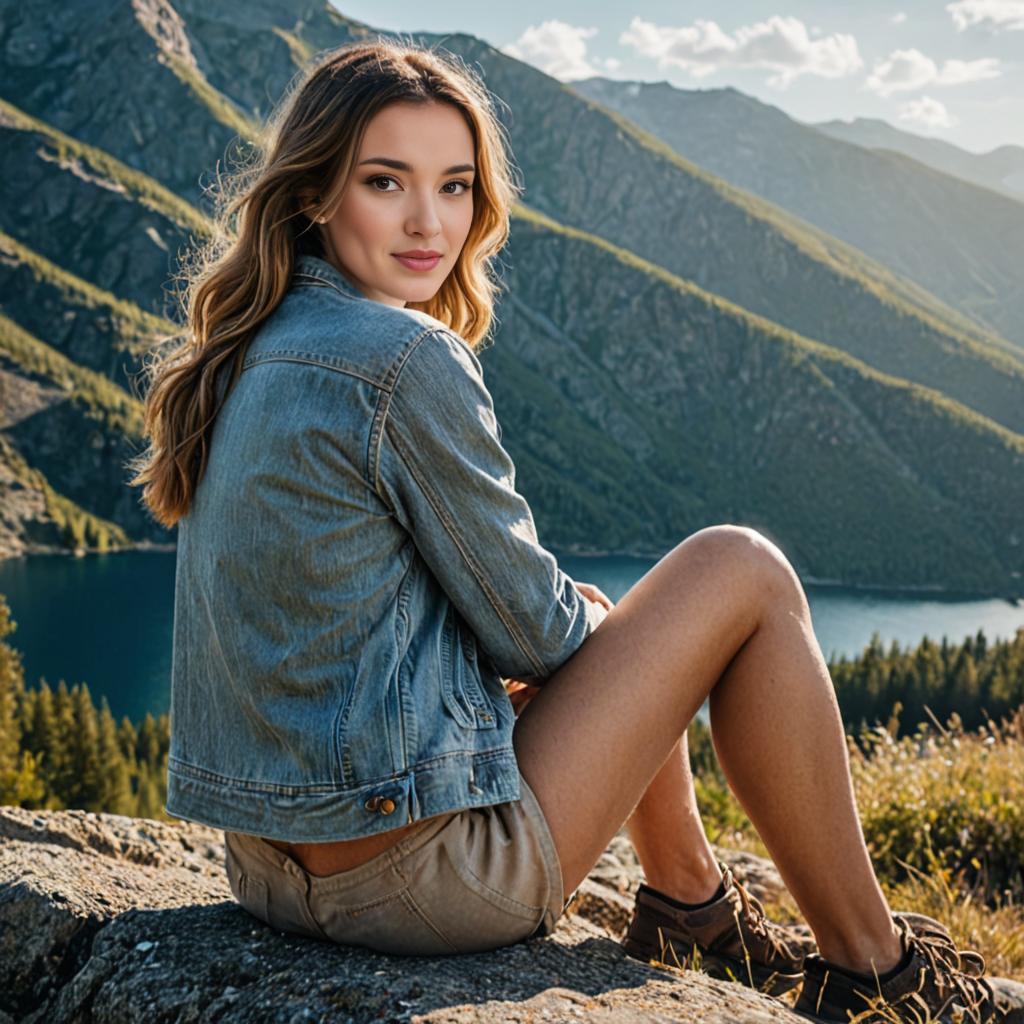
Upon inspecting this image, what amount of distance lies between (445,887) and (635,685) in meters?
0.68

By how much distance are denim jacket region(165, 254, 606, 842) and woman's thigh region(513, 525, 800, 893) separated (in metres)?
0.17

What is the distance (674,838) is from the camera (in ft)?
10.4

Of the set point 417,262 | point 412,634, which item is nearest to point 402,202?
point 417,262

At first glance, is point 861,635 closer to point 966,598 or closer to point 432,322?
point 966,598

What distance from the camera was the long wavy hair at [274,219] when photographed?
265cm

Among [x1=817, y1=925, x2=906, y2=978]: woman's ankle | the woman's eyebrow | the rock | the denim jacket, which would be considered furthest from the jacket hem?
the woman's eyebrow

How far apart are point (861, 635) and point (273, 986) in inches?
5160

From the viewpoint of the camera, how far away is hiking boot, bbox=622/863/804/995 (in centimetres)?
319

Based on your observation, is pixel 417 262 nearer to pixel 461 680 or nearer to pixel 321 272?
pixel 321 272

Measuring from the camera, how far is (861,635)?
126062 mm

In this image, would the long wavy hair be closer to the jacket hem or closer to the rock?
the jacket hem

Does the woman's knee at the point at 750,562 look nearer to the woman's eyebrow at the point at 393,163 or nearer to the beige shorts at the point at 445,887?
→ the beige shorts at the point at 445,887

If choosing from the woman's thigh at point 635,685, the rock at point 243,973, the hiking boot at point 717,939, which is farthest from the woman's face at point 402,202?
the hiking boot at point 717,939

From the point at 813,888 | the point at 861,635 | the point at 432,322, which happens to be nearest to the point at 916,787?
the point at 813,888
